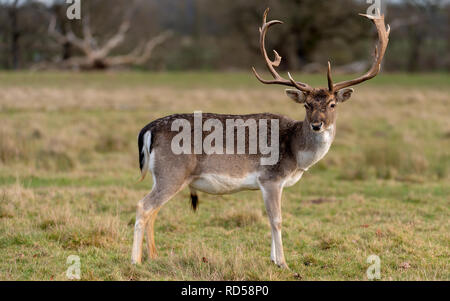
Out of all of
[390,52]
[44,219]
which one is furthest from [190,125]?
[390,52]

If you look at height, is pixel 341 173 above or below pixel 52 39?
below

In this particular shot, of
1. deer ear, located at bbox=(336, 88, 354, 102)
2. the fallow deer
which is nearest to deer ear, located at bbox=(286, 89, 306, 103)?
the fallow deer

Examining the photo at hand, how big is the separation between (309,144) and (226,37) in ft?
145

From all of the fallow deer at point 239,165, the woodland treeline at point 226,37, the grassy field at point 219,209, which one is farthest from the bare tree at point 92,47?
the fallow deer at point 239,165

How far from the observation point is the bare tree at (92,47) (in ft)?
123

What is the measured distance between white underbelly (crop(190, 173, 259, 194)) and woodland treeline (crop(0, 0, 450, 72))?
3014 centimetres

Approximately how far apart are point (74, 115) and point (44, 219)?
11441 millimetres

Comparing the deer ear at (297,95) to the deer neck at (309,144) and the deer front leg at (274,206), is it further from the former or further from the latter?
the deer front leg at (274,206)

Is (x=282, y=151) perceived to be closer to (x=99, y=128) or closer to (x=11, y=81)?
(x=99, y=128)

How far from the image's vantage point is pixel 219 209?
29.8ft

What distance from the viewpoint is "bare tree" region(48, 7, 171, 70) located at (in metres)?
37.5

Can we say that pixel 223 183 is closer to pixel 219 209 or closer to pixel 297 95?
pixel 297 95

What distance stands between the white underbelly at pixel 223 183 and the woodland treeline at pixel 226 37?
98.9 feet

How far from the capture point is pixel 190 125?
6.55 metres
